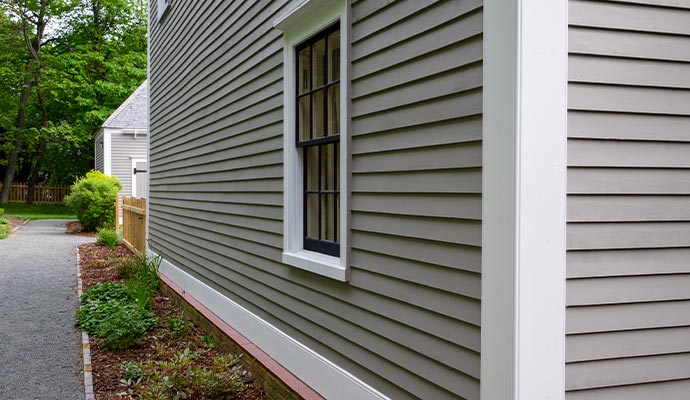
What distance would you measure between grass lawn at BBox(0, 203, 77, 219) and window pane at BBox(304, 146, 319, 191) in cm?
2390

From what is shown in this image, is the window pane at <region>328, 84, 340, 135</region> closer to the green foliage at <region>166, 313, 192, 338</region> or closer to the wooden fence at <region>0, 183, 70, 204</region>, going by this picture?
the green foliage at <region>166, 313, 192, 338</region>

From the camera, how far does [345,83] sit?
11.9 ft

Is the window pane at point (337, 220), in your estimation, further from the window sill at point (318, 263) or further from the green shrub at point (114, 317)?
the green shrub at point (114, 317)

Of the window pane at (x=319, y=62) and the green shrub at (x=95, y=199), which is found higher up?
the window pane at (x=319, y=62)

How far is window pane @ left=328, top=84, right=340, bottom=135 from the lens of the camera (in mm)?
3994

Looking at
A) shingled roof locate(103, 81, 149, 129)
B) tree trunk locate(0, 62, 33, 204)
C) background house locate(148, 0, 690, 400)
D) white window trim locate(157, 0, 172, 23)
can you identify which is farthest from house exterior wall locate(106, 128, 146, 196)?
background house locate(148, 0, 690, 400)

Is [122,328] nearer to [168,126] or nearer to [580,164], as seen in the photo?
[168,126]

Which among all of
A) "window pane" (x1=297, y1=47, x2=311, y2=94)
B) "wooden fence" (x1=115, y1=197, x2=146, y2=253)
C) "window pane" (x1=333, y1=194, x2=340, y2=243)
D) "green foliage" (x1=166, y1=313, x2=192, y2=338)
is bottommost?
"green foliage" (x1=166, y1=313, x2=192, y2=338)

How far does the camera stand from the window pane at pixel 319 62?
4211mm

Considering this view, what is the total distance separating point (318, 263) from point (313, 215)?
1.96ft

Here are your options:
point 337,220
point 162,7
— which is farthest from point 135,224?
point 337,220

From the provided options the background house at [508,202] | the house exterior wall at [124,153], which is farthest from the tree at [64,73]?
the background house at [508,202]

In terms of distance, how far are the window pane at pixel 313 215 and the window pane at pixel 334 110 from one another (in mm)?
544

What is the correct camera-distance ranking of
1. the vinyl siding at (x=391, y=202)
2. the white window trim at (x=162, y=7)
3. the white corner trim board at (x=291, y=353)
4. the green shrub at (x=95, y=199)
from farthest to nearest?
the green shrub at (x=95, y=199)
the white window trim at (x=162, y=7)
the white corner trim board at (x=291, y=353)
the vinyl siding at (x=391, y=202)
